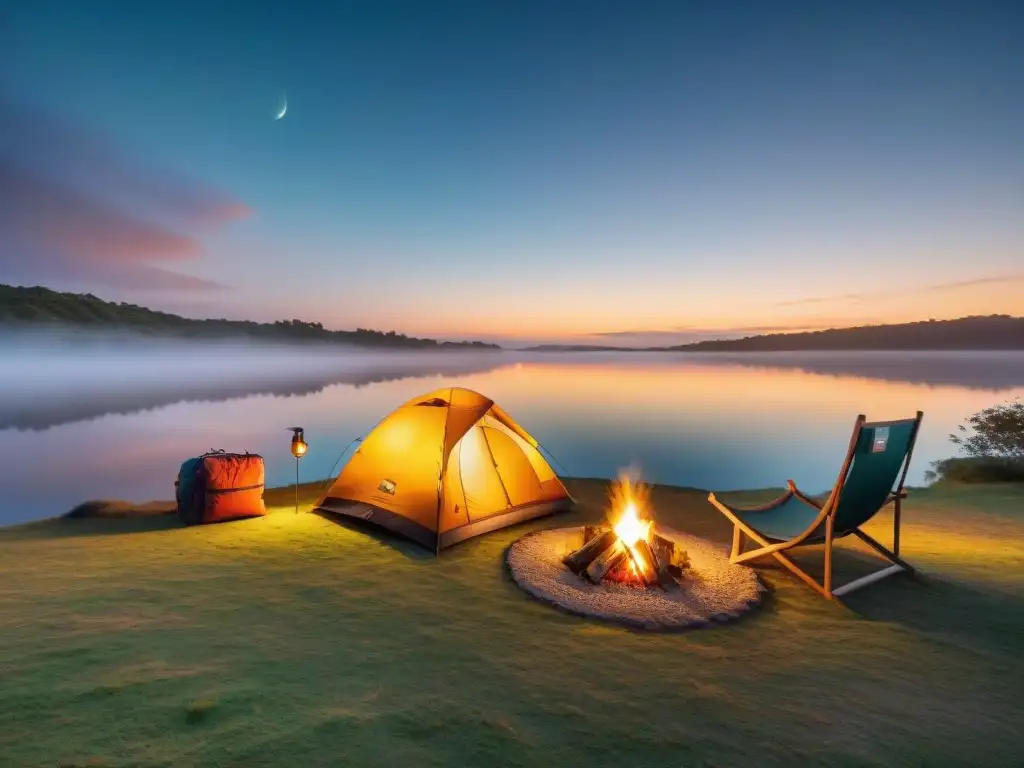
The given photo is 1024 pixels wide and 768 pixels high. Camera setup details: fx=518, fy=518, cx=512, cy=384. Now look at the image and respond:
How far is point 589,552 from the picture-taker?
6500mm

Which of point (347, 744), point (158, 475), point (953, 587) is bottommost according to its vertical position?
point (158, 475)

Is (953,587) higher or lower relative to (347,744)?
lower

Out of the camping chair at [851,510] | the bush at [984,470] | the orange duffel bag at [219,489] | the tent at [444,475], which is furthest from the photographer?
the bush at [984,470]

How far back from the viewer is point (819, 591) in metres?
5.96

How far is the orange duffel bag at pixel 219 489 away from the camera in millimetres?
8336

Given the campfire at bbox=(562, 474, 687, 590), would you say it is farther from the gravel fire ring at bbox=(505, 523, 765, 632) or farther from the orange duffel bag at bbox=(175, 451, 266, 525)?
the orange duffel bag at bbox=(175, 451, 266, 525)

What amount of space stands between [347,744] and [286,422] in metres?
34.1

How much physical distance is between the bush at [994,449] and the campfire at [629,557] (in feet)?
45.4

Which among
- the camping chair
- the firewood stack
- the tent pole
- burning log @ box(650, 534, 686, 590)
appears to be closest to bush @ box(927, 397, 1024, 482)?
the camping chair

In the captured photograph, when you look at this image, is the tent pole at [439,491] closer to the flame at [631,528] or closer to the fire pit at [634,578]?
the fire pit at [634,578]

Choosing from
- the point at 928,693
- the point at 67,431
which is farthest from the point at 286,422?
the point at 928,693

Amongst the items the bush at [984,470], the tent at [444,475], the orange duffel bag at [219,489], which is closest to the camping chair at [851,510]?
the tent at [444,475]

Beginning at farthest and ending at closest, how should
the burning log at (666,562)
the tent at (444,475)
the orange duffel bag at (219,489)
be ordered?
the orange duffel bag at (219,489), the tent at (444,475), the burning log at (666,562)

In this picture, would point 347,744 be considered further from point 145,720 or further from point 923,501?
point 923,501
